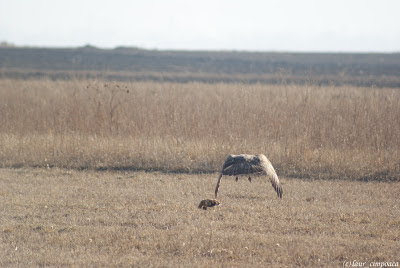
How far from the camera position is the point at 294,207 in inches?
248

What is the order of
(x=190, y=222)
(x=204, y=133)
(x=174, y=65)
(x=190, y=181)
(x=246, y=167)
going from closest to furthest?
(x=246, y=167) → (x=190, y=222) → (x=190, y=181) → (x=204, y=133) → (x=174, y=65)

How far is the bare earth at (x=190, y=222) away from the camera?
464 cm

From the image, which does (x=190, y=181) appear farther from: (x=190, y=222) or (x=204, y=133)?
(x=204, y=133)

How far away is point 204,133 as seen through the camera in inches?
414

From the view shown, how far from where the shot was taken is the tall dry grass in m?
8.73

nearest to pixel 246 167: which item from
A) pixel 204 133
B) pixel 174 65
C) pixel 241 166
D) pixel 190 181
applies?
pixel 241 166

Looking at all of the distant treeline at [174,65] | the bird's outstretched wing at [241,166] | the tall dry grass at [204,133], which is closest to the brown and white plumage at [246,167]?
the bird's outstretched wing at [241,166]

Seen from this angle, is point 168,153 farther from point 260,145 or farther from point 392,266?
point 392,266

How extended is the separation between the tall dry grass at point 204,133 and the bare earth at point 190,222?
82cm

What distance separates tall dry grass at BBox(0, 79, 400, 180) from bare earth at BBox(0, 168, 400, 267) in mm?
818

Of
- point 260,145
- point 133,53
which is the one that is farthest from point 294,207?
point 133,53

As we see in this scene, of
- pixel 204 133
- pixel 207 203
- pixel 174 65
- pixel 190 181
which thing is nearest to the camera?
pixel 207 203

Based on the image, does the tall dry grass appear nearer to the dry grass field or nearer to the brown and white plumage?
the dry grass field

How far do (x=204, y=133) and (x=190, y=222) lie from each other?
500cm
